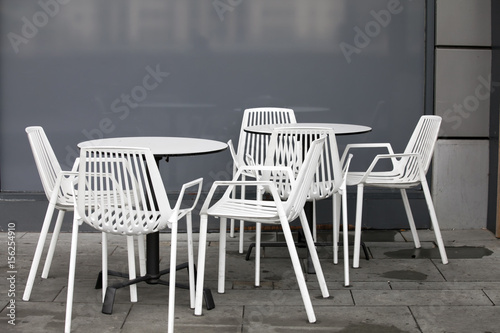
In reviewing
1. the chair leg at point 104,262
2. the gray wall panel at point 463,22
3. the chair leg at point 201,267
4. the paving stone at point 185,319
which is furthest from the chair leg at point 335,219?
the gray wall panel at point 463,22

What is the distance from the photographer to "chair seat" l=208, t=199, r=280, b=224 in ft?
13.9

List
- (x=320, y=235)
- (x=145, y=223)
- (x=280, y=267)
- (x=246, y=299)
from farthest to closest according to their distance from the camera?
(x=320, y=235)
(x=280, y=267)
(x=246, y=299)
(x=145, y=223)

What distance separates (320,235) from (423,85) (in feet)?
5.47

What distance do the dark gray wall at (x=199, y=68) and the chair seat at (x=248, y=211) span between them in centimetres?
224

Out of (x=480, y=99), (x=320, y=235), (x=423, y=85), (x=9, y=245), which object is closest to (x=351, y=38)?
(x=423, y=85)

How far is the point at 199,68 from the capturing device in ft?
22.1

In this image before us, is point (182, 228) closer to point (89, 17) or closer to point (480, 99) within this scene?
point (89, 17)

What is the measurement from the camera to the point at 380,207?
6777 millimetres

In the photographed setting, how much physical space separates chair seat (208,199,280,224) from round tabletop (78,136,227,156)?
35 centimetres

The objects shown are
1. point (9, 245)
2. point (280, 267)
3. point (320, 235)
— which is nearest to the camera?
point (280, 267)

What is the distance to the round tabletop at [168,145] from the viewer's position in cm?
428

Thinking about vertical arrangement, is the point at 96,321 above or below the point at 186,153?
below

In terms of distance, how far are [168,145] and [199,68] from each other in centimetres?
221

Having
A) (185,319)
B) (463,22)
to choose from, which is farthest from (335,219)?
(463,22)
